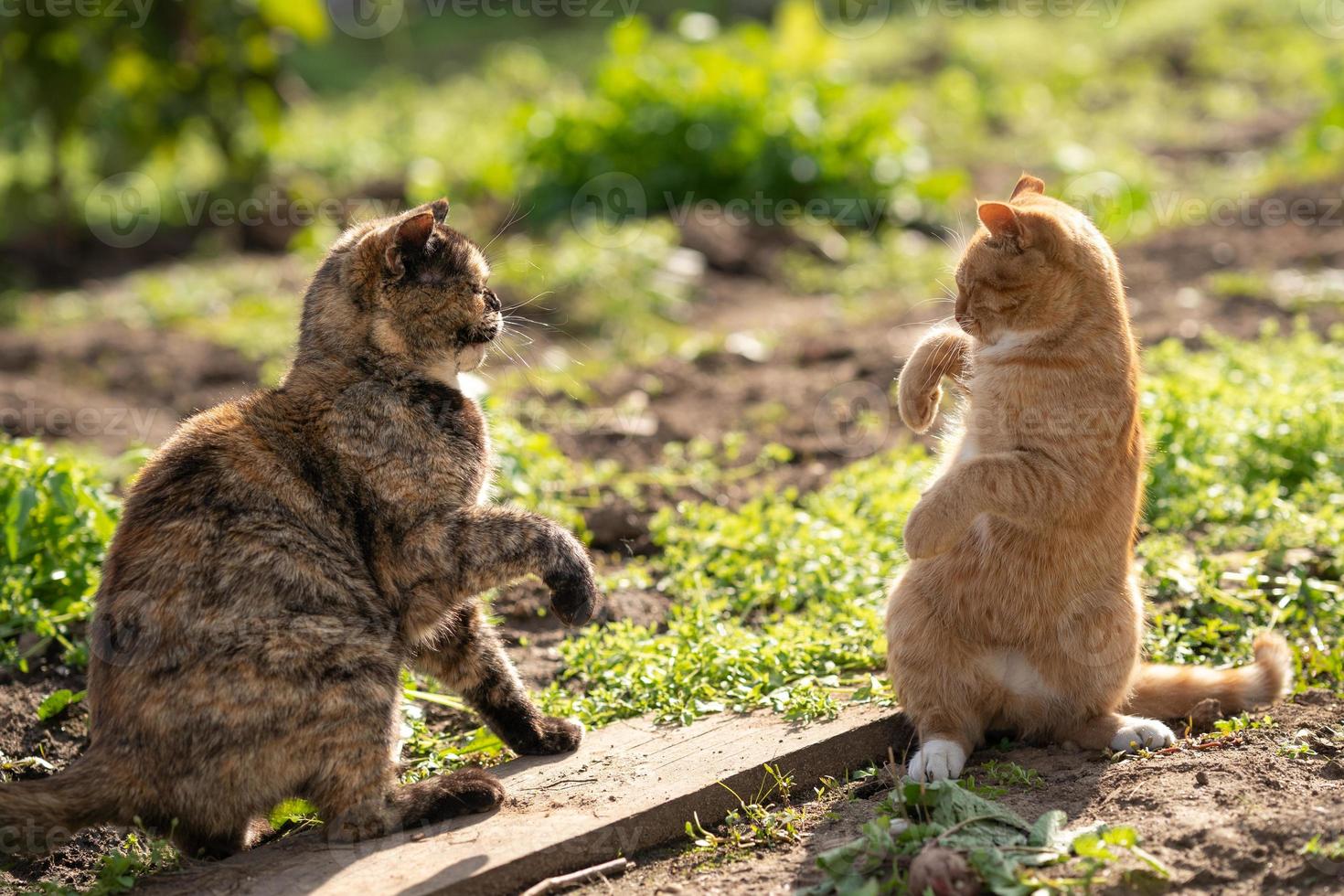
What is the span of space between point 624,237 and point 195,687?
6773 millimetres

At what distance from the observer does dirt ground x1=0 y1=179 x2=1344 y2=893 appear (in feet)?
11.1

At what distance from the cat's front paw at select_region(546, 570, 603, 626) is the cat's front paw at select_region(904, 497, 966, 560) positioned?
0.95 metres

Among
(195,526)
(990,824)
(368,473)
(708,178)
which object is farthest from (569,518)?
(708,178)

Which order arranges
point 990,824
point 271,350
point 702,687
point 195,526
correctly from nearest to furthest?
point 990,824
point 195,526
point 702,687
point 271,350

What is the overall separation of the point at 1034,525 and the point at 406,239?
6.74 feet

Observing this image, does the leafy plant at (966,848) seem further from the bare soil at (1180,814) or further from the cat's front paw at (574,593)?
the cat's front paw at (574,593)

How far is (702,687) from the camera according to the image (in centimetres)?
447

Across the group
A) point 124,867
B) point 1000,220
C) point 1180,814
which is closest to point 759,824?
point 1180,814

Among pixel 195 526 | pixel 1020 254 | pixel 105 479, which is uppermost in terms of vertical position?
pixel 1020 254

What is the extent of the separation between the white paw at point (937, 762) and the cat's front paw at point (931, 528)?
1.81 feet

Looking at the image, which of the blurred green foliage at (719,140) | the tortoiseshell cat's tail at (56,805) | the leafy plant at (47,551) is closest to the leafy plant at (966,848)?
the tortoiseshell cat's tail at (56,805)

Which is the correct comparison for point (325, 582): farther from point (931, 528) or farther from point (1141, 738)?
point (1141, 738)

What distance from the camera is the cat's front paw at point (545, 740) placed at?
13.9ft

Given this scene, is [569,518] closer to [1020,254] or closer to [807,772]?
[807,772]
